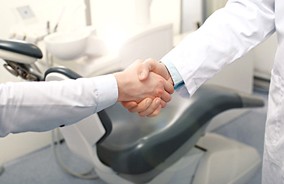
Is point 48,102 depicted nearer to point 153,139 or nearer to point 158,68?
point 158,68

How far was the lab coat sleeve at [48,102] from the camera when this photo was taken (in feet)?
2.78

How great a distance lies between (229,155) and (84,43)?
872mm

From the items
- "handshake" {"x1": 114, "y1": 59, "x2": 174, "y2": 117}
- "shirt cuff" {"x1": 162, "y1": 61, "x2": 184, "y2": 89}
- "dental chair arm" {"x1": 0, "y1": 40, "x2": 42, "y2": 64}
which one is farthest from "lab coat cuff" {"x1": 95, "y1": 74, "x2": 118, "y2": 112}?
"dental chair arm" {"x1": 0, "y1": 40, "x2": 42, "y2": 64}

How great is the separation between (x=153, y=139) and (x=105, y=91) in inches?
20.3

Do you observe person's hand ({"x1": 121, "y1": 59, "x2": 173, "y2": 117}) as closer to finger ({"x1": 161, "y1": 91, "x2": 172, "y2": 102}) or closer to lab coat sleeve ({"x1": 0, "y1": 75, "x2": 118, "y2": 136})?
finger ({"x1": 161, "y1": 91, "x2": 172, "y2": 102})

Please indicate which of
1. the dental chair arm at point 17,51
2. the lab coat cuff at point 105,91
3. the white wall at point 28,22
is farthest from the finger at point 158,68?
the white wall at point 28,22

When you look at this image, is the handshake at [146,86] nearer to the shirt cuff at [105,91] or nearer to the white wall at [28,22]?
the shirt cuff at [105,91]

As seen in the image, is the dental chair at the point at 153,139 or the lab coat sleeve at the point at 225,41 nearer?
the lab coat sleeve at the point at 225,41

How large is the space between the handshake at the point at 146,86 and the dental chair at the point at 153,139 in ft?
0.64

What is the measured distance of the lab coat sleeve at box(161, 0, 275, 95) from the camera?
1109 mm

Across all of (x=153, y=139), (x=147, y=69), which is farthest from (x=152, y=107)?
(x=153, y=139)

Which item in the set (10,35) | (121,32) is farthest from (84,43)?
(10,35)

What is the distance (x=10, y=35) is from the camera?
78.6 inches

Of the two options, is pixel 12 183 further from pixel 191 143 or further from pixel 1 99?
pixel 1 99
